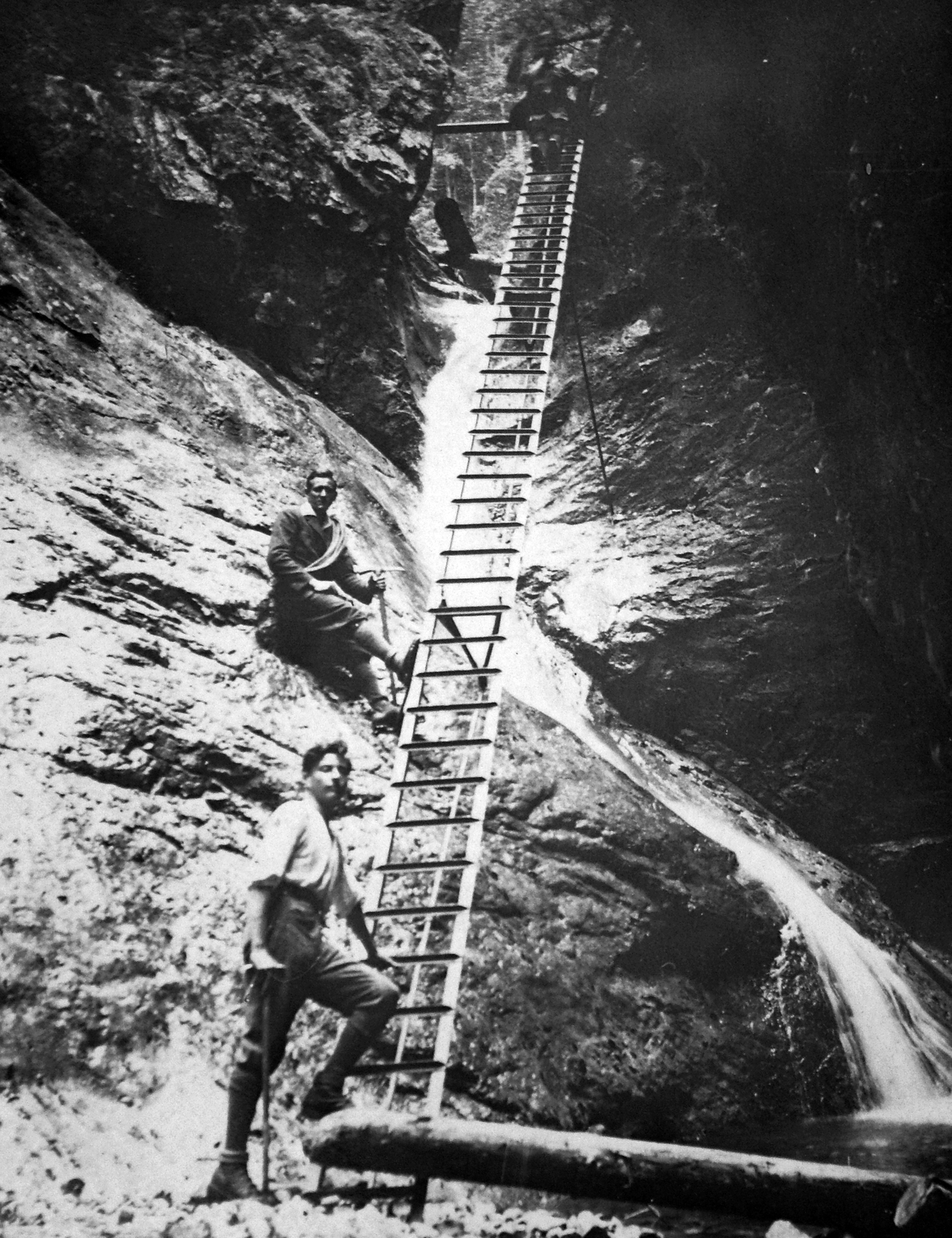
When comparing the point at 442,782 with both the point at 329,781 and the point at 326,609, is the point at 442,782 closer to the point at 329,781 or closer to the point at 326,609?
the point at 329,781

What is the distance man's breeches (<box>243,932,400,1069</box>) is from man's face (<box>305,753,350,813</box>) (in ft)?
1.85

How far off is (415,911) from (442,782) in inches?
23.3

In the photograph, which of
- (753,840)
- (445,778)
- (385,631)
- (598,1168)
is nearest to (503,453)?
(385,631)

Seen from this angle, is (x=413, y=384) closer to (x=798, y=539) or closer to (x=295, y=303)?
(x=295, y=303)

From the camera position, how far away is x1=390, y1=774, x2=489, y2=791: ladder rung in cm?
399

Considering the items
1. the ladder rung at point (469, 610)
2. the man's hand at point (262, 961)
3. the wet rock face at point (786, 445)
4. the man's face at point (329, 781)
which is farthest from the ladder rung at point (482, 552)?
the man's hand at point (262, 961)

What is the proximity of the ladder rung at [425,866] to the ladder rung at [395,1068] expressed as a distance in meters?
0.74

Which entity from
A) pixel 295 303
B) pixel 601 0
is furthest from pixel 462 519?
pixel 601 0

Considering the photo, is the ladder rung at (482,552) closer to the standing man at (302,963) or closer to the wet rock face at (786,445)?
the standing man at (302,963)

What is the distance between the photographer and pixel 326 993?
3301 mm

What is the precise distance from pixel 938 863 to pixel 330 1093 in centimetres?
Answer: 516

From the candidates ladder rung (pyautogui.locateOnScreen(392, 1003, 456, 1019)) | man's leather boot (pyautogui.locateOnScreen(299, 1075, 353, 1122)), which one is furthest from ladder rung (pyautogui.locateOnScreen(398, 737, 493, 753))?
man's leather boot (pyautogui.locateOnScreen(299, 1075, 353, 1122))

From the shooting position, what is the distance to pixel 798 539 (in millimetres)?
7355

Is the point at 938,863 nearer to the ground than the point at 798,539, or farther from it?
nearer to the ground
